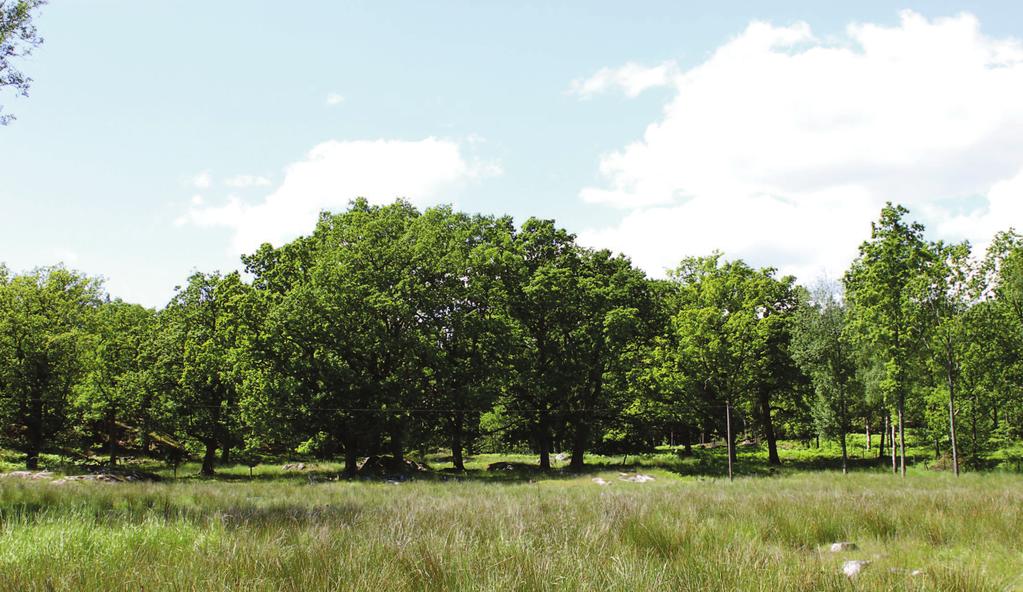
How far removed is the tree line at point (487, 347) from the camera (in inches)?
1164

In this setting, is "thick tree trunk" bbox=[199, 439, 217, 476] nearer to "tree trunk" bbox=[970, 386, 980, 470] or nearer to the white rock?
the white rock

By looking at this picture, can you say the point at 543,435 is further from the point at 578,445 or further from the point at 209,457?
the point at 209,457

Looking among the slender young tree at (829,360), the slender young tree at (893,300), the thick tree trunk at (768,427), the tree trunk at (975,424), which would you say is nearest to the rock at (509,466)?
the thick tree trunk at (768,427)

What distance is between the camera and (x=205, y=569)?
171 inches

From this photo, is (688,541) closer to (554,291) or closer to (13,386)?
(554,291)

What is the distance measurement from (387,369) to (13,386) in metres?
22.6

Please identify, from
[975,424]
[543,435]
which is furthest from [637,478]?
[975,424]

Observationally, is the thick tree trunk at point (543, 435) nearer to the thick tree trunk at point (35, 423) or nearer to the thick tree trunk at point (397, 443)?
the thick tree trunk at point (397, 443)

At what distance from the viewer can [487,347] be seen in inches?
1359

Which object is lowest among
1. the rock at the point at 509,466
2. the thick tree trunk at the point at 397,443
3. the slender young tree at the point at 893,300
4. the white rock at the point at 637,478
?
the rock at the point at 509,466

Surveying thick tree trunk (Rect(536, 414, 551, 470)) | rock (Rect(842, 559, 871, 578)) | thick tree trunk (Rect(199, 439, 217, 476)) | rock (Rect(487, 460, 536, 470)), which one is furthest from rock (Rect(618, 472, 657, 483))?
thick tree trunk (Rect(199, 439, 217, 476))

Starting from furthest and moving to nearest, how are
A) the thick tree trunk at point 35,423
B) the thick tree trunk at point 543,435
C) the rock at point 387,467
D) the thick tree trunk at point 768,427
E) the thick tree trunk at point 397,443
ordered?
the thick tree trunk at point 768,427
the thick tree trunk at point 543,435
the thick tree trunk at point 35,423
the thick tree trunk at point 397,443
the rock at point 387,467

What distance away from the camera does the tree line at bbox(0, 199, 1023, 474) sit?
29.6 meters

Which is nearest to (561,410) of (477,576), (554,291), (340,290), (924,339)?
(554,291)
